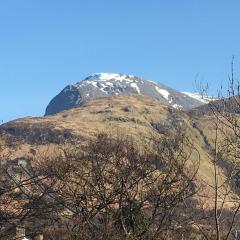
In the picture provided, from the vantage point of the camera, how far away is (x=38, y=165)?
2538 centimetres

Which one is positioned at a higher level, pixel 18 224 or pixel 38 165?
pixel 38 165

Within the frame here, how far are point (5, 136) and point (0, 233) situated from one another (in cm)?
370

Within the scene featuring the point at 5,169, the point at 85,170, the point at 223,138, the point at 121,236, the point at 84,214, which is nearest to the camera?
the point at 223,138

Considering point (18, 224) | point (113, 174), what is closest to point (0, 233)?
point (18, 224)

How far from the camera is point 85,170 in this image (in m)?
24.6

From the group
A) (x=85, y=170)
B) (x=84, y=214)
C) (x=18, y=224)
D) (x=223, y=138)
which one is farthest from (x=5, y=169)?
(x=223, y=138)

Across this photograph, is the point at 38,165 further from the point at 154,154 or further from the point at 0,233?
the point at 0,233

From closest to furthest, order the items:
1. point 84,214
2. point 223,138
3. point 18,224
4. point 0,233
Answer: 1. point 223,138
2. point 18,224
3. point 0,233
4. point 84,214

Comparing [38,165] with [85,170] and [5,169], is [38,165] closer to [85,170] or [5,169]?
[85,170]

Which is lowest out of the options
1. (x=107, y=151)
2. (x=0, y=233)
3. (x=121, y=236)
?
(x=121, y=236)

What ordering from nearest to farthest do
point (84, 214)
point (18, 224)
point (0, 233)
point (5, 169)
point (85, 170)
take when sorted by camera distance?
1. point (18, 224)
2. point (0, 233)
3. point (5, 169)
4. point (84, 214)
5. point (85, 170)

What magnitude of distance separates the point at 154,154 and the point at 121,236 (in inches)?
231

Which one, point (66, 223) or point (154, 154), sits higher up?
point (154, 154)

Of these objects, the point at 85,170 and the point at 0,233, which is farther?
the point at 85,170
